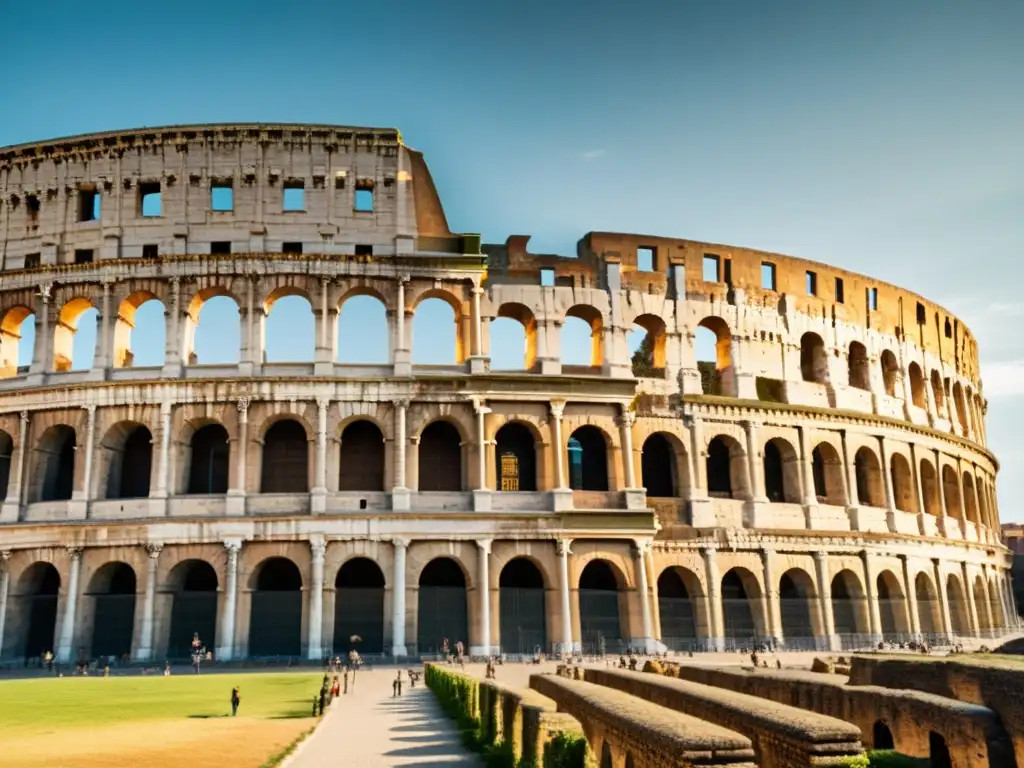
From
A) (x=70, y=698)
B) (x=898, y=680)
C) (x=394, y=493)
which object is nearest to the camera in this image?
(x=898, y=680)

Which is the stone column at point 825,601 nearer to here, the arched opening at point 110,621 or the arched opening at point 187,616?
the arched opening at point 187,616

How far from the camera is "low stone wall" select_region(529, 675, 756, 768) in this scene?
25.9 feet

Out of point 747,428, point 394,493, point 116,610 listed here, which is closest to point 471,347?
point 394,493

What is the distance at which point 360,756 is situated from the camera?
15.8m

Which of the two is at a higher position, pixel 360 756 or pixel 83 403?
pixel 83 403

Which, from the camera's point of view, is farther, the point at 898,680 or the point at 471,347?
the point at 471,347

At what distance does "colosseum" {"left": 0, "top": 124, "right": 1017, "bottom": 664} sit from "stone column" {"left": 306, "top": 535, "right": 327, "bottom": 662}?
8 cm

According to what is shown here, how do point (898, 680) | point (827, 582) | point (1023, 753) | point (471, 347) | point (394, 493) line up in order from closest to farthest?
point (1023, 753) → point (898, 680) → point (394, 493) → point (471, 347) → point (827, 582)

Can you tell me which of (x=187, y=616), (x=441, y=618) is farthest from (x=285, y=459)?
(x=441, y=618)

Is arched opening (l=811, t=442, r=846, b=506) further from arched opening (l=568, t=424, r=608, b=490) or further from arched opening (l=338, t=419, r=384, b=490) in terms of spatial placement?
arched opening (l=338, t=419, r=384, b=490)

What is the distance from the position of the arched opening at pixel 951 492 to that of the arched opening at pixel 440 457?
25.0 meters

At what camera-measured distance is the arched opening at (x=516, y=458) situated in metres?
35.6

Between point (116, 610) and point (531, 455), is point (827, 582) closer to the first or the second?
point (531, 455)

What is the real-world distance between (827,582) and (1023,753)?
28.4 meters
